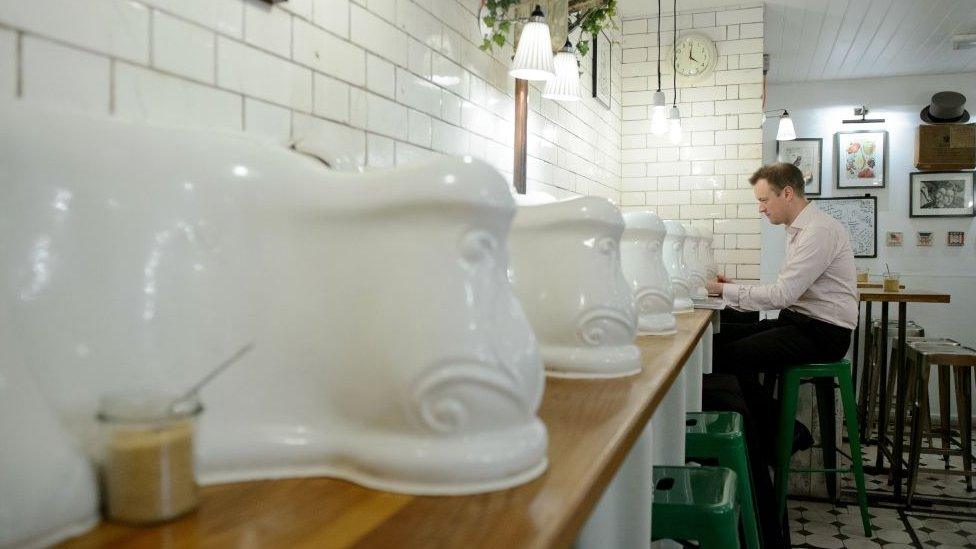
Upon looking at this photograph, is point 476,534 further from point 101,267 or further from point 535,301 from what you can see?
point 535,301

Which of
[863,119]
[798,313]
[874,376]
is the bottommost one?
[874,376]

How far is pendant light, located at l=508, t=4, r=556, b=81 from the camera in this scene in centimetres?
223

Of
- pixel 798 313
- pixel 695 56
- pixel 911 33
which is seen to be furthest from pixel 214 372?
pixel 911 33

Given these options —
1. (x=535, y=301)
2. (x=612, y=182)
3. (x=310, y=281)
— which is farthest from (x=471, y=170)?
(x=612, y=182)

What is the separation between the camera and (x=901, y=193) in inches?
278

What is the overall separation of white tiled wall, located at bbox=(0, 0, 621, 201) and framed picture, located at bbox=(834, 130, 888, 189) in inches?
217

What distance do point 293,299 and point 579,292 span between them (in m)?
0.64

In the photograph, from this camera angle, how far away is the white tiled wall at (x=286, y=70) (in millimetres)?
957

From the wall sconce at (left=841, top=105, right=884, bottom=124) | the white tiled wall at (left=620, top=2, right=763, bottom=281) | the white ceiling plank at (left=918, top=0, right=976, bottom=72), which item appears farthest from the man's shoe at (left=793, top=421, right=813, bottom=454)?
the wall sconce at (left=841, top=105, right=884, bottom=124)

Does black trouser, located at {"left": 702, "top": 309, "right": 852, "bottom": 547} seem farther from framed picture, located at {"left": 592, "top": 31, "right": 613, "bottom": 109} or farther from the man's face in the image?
framed picture, located at {"left": 592, "top": 31, "right": 613, "bottom": 109}

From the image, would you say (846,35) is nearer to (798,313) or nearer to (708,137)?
(708,137)

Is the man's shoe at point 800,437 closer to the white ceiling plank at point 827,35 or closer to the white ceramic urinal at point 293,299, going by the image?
the white ceiling plank at point 827,35

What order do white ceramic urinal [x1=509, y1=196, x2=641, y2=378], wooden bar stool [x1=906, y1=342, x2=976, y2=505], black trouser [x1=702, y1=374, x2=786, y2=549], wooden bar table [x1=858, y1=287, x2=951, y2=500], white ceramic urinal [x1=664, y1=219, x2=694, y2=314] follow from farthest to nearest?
wooden bar table [x1=858, y1=287, x2=951, y2=500]
wooden bar stool [x1=906, y1=342, x2=976, y2=505]
black trouser [x1=702, y1=374, x2=786, y2=549]
white ceramic urinal [x1=664, y1=219, x2=694, y2=314]
white ceramic urinal [x1=509, y1=196, x2=641, y2=378]

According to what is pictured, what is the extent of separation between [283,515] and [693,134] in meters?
4.84
